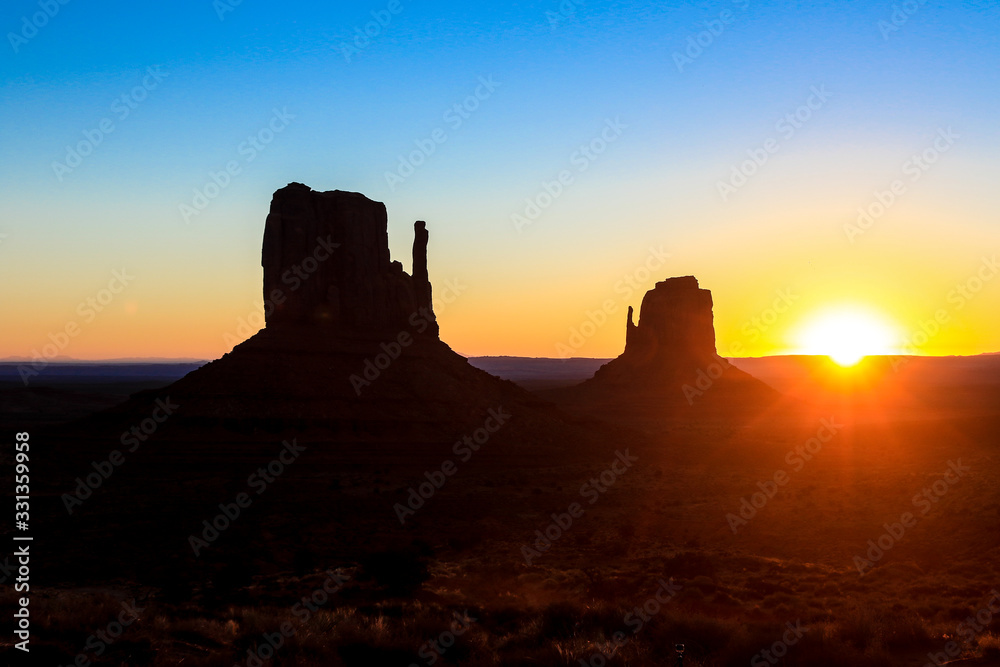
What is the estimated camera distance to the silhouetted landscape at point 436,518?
15.3 meters

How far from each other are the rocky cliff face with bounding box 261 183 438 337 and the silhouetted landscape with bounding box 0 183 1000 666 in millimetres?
187

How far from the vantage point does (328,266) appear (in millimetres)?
62625

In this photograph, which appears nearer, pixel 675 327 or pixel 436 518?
pixel 436 518

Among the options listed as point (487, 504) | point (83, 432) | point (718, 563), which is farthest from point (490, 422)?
point (718, 563)

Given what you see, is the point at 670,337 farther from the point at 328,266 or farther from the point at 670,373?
the point at 328,266

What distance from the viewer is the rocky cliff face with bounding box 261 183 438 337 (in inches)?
2419

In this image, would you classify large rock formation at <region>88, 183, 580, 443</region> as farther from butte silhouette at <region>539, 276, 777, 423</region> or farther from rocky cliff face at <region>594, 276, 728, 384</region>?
rocky cliff face at <region>594, 276, 728, 384</region>

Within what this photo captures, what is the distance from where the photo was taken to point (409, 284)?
66.3 meters

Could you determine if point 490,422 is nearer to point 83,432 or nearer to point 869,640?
point 83,432

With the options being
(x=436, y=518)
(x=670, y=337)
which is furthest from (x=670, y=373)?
(x=436, y=518)

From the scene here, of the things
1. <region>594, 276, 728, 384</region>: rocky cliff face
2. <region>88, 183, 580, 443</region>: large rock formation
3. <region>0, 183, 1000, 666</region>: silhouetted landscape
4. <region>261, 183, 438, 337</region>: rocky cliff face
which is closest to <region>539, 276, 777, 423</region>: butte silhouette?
<region>594, 276, 728, 384</region>: rocky cliff face

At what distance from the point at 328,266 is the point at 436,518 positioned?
3273 cm

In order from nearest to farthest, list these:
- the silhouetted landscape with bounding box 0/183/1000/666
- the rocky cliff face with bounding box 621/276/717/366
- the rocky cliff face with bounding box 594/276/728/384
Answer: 1. the silhouetted landscape with bounding box 0/183/1000/666
2. the rocky cliff face with bounding box 594/276/728/384
3. the rocky cliff face with bounding box 621/276/717/366

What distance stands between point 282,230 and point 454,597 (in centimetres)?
4738
